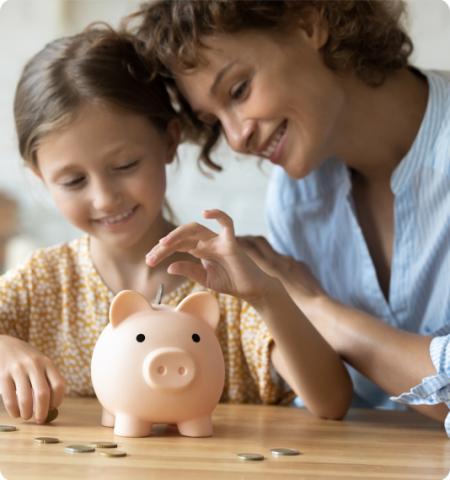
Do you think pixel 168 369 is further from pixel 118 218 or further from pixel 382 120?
pixel 382 120

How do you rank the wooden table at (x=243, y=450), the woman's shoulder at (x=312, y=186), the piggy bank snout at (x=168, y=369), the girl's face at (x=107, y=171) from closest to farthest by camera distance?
the wooden table at (x=243, y=450)
the piggy bank snout at (x=168, y=369)
the girl's face at (x=107, y=171)
the woman's shoulder at (x=312, y=186)

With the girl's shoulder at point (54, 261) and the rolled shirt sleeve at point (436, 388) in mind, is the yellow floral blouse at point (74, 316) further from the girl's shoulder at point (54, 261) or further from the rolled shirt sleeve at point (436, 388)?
the rolled shirt sleeve at point (436, 388)

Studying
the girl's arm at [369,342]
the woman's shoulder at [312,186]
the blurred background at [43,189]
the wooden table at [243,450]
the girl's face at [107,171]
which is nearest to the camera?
the wooden table at [243,450]

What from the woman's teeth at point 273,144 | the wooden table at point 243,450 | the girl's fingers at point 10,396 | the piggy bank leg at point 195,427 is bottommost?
the wooden table at point 243,450

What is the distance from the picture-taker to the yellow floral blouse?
138 cm

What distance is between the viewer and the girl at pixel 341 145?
1.30 m

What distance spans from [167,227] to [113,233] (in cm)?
16

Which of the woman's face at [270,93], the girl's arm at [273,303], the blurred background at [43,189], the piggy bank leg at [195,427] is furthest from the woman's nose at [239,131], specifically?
the blurred background at [43,189]

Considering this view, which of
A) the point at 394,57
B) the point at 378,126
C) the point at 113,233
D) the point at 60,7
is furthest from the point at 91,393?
the point at 60,7

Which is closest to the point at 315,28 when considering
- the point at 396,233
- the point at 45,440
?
the point at 396,233

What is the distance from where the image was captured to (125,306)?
93 cm

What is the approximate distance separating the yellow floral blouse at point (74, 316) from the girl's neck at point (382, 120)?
36 centimetres

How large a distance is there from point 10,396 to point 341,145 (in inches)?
29.7

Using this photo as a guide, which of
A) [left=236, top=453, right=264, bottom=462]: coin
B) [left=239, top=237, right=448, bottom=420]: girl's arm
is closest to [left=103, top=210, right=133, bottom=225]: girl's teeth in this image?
[left=239, top=237, right=448, bottom=420]: girl's arm
